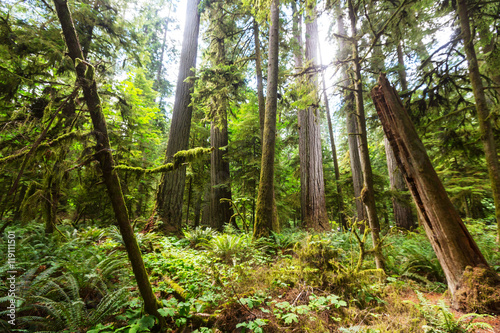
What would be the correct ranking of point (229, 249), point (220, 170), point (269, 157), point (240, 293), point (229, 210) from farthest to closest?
point (220, 170), point (229, 210), point (269, 157), point (229, 249), point (240, 293)

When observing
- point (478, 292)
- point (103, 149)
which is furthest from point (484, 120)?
point (103, 149)

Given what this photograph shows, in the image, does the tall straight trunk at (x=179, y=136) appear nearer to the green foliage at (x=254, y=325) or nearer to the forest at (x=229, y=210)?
the forest at (x=229, y=210)

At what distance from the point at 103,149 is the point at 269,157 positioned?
4.17 meters

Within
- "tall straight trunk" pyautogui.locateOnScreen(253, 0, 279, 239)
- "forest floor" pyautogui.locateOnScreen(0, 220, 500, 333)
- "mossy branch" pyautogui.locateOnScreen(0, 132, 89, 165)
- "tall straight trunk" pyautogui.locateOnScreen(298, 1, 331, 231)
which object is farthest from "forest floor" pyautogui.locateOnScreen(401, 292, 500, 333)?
"mossy branch" pyautogui.locateOnScreen(0, 132, 89, 165)

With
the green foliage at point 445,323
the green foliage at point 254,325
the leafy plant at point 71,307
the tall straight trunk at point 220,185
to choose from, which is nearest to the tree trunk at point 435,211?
the green foliage at point 445,323

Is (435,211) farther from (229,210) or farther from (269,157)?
(229,210)

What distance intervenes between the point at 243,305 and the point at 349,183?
9.63 m

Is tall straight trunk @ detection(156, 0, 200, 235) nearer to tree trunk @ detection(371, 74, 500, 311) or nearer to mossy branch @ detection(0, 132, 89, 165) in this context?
mossy branch @ detection(0, 132, 89, 165)

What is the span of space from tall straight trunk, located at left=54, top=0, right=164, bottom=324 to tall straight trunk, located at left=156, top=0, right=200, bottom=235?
354cm

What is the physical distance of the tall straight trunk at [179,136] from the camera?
6.43 meters

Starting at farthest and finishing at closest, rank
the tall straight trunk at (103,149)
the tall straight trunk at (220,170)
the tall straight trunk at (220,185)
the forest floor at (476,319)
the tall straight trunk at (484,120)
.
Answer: the tall straight trunk at (220,185)
the tall straight trunk at (220,170)
the tall straight trunk at (484,120)
the forest floor at (476,319)
the tall straight trunk at (103,149)

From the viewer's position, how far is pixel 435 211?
2.92 meters

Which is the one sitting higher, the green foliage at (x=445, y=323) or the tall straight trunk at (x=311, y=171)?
the tall straight trunk at (x=311, y=171)

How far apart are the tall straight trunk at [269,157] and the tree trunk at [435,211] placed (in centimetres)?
268
